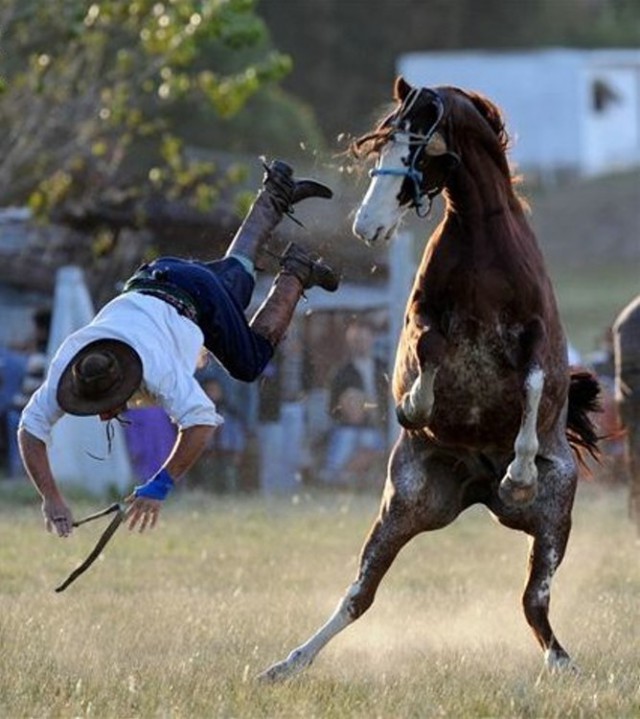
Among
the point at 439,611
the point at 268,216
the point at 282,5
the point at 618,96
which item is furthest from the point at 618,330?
the point at 618,96

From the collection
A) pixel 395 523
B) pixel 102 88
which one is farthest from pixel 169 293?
pixel 102 88

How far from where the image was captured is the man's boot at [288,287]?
34.0 ft

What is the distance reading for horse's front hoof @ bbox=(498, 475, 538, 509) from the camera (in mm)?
9664

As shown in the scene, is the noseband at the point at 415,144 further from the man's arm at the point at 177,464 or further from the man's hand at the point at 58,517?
the man's hand at the point at 58,517

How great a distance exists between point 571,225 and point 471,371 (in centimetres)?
4423

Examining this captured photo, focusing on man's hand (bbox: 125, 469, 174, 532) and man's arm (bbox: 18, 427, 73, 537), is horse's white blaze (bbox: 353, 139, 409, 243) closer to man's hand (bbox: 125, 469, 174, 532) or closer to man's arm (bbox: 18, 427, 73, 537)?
man's hand (bbox: 125, 469, 174, 532)

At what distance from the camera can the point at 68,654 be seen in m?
9.94

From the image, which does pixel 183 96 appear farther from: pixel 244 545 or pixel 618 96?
pixel 618 96

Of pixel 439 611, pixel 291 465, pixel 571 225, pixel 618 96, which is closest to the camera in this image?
pixel 439 611

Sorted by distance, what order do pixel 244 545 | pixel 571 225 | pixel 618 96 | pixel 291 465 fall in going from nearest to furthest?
pixel 244 545 < pixel 291 465 < pixel 571 225 < pixel 618 96

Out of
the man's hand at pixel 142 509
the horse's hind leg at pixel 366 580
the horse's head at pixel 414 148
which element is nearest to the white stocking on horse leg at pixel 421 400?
the horse's hind leg at pixel 366 580

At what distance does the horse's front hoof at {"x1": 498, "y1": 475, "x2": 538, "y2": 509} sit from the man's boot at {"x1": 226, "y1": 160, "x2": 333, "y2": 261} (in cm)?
165

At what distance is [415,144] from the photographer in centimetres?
955

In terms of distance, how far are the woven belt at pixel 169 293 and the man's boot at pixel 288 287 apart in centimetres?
64
